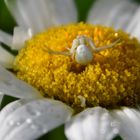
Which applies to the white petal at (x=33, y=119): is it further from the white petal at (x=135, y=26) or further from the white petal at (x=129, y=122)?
the white petal at (x=135, y=26)

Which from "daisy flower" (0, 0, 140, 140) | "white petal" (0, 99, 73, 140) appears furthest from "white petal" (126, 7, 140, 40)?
"white petal" (0, 99, 73, 140)

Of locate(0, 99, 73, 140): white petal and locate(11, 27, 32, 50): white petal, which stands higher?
locate(0, 99, 73, 140): white petal

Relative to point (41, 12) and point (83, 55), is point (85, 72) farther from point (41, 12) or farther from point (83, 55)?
point (41, 12)

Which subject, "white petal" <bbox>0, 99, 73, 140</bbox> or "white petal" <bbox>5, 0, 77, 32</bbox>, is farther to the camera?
"white petal" <bbox>5, 0, 77, 32</bbox>

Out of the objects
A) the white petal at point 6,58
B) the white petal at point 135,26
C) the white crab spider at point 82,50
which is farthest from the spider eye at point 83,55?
the white petal at point 135,26

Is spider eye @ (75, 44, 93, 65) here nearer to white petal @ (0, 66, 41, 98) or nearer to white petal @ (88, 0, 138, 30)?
white petal @ (0, 66, 41, 98)

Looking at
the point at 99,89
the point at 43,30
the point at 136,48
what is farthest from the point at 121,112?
the point at 43,30

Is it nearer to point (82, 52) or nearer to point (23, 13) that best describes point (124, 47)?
point (82, 52)
